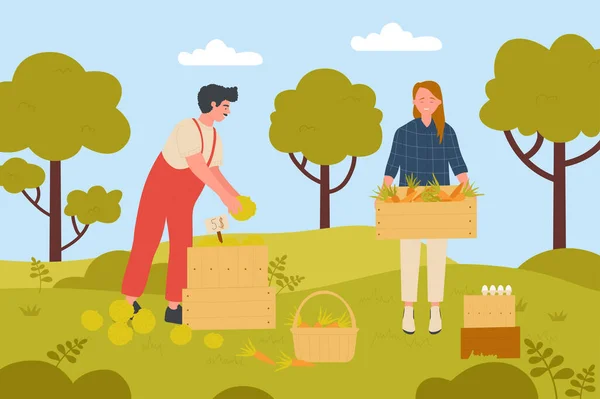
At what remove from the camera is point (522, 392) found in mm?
10820

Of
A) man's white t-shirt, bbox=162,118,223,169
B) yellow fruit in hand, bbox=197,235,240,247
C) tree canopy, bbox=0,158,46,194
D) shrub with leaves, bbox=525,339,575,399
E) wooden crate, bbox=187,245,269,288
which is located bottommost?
shrub with leaves, bbox=525,339,575,399

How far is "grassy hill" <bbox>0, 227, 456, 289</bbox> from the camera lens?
15641 mm

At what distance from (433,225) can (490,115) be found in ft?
16.1

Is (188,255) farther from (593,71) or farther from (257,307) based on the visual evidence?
(593,71)

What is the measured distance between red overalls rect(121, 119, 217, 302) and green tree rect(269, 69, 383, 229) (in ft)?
17.1

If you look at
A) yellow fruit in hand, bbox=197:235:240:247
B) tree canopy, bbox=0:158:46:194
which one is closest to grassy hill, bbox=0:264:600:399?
yellow fruit in hand, bbox=197:235:240:247

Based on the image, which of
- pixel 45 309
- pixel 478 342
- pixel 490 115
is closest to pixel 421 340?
pixel 478 342

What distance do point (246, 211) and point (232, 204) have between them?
18cm

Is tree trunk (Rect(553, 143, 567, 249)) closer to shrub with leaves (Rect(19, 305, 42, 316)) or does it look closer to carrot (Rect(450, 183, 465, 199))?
carrot (Rect(450, 183, 465, 199))

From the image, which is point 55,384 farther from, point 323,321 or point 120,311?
point 323,321

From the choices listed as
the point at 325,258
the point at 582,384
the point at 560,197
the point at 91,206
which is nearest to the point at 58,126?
the point at 91,206

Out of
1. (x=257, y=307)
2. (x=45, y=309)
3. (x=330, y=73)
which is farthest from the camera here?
(x=330, y=73)

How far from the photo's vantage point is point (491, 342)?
1141 cm

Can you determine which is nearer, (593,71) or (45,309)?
(45,309)
